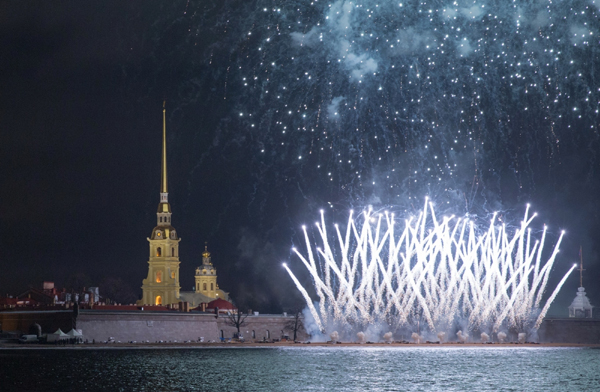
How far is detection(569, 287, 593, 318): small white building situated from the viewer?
416 feet

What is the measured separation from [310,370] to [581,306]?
60147 mm

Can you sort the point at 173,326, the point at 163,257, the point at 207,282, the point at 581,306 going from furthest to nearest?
1. the point at 207,282
2. the point at 163,257
3. the point at 581,306
4. the point at 173,326

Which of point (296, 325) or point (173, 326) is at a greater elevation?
point (296, 325)

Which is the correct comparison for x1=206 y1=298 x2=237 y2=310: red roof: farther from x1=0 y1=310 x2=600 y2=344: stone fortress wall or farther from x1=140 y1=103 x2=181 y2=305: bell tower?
x1=140 y1=103 x2=181 y2=305: bell tower

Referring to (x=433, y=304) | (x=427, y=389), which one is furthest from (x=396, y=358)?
(x=427, y=389)

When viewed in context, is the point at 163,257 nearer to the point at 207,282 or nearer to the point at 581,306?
the point at 207,282

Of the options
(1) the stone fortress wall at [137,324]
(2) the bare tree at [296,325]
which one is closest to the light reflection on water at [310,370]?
(1) the stone fortress wall at [137,324]

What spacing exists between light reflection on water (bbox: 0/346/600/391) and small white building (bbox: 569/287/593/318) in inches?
814

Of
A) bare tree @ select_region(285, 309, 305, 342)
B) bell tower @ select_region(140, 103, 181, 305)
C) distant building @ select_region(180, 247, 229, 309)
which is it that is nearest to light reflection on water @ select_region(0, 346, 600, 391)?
bare tree @ select_region(285, 309, 305, 342)

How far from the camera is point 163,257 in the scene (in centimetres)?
15112

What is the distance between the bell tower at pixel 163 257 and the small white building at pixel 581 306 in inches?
2274

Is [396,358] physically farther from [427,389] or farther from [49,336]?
[49,336]

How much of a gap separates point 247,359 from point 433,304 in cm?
1817

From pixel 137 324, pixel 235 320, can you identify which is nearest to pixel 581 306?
pixel 235 320
